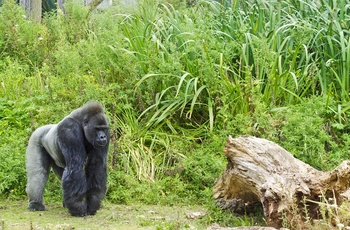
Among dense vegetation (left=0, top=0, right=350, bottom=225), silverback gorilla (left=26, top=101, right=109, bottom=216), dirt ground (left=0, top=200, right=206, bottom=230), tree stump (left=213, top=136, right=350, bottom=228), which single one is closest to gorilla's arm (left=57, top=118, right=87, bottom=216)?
silverback gorilla (left=26, top=101, right=109, bottom=216)

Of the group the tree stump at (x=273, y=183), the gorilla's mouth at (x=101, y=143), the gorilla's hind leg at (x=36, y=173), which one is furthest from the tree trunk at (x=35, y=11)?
the tree stump at (x=273, y=183)

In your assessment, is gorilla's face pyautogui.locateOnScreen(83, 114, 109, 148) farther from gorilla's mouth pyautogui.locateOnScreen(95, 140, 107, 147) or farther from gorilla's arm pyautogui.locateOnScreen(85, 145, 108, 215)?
gorilla's arm pyautogui.locateOnScreen(85, 145, 108, 215)

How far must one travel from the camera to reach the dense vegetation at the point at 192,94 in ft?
20.3

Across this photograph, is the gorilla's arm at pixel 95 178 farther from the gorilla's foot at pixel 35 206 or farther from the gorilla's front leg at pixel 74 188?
the gorilla's foot at pixel 35 206

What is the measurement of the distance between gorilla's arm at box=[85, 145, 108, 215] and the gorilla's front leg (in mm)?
93

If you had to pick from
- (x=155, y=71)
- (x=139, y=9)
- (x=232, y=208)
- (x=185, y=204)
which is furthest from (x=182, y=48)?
(x=232, y=208)

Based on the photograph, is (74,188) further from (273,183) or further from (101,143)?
(273,183)

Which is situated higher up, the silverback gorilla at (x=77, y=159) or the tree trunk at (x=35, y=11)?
the tree trunk at (x=35, y=11)

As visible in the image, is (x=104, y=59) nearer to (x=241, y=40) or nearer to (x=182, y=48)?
(x=182, y=48)

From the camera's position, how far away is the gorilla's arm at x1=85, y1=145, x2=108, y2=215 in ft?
17.7

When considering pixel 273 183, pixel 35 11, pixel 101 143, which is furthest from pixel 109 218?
pixel 35 11

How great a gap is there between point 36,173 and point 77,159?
62 cm

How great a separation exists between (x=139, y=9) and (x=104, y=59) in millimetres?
1385

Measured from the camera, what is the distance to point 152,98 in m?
7.14
